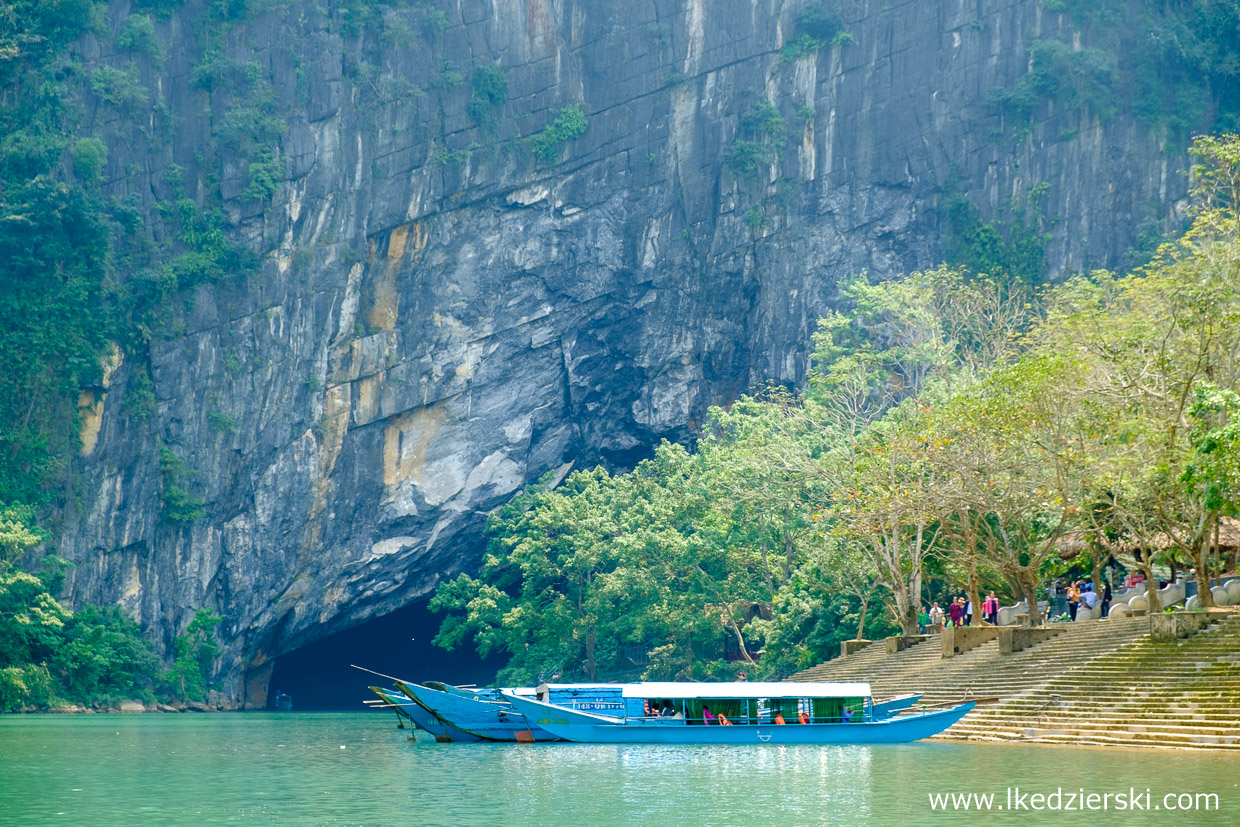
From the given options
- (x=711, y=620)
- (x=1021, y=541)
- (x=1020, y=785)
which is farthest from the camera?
(x=711, y=620)

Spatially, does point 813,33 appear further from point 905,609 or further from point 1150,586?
point 1150,586

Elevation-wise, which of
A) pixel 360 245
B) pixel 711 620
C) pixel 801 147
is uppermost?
pixel 801 147

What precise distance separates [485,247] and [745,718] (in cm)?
2744

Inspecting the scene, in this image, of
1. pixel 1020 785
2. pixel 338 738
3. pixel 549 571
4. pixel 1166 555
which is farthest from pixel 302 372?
pixel 1020 785

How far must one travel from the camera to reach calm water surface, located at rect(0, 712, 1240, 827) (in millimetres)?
11594

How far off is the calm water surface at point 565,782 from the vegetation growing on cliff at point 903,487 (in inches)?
199

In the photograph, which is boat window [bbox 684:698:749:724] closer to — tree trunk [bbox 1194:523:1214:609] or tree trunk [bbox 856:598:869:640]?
tree trunk [bbox 1194:523:1214:609]

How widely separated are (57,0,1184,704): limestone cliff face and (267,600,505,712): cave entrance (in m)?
3.42

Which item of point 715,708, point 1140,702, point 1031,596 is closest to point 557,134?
point 1031,596

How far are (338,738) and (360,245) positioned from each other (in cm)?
2258

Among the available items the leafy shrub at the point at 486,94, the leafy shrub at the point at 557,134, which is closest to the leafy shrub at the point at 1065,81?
the leafy shrub at the point at 557,134

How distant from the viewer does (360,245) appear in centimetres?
4378

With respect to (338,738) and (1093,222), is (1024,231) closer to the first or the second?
(1093,222)

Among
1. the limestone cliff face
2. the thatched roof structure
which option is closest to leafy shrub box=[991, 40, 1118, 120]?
the limestone cliff face
